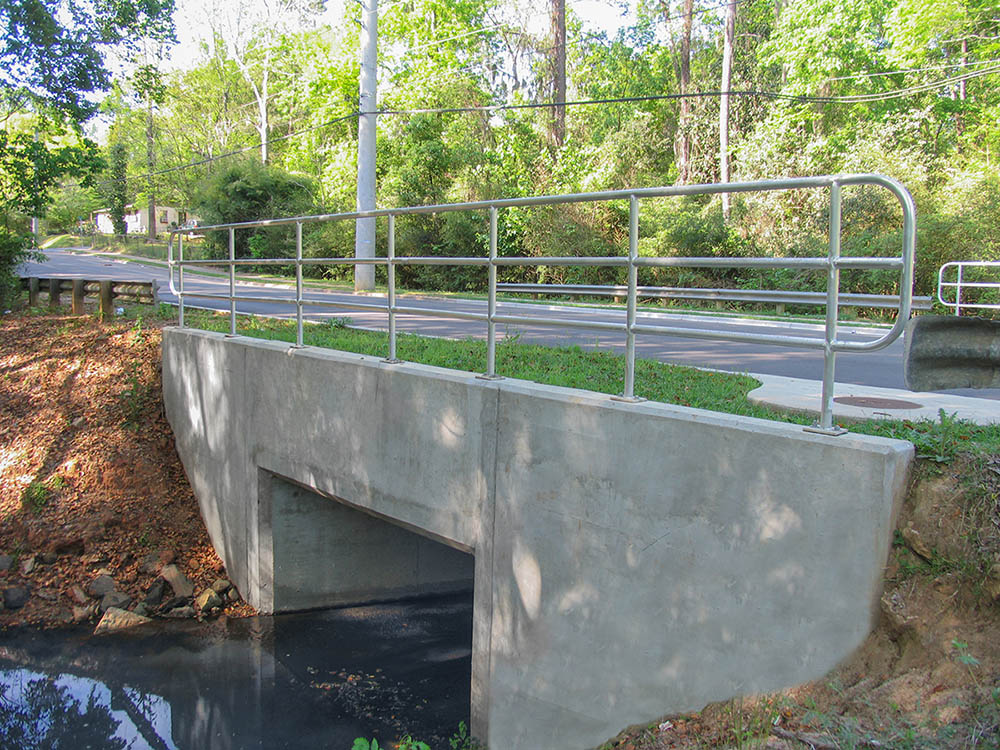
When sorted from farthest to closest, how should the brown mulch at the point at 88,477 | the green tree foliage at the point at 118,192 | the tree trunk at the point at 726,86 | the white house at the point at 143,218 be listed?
the white house at the point at 143,218
the green tree foliage at the point at 118,192
the tree trunk at the point at 726,86
the brown mulch at the point at 88,477

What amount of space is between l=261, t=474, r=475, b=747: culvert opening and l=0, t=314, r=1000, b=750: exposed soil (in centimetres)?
89

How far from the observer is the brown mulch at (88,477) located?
9.43m

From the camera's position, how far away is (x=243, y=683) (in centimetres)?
780

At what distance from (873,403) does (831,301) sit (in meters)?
2.05

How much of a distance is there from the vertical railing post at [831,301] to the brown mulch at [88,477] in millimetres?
7144

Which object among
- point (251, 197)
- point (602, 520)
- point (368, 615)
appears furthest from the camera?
point (251, 197)

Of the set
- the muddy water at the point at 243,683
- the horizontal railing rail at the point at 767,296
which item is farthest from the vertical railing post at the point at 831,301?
the muddy water at the point at 243,683

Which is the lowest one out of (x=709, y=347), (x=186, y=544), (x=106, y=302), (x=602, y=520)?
(x=186, y=544)

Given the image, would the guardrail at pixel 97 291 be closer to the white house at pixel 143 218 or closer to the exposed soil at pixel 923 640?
the exposed soil at pixel 923 640

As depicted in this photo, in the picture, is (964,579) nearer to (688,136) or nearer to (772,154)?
(772,154)

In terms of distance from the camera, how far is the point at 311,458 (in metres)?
7.88

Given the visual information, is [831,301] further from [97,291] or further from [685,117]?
[685,117]

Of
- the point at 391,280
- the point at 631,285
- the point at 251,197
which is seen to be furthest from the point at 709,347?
the point at 251,197

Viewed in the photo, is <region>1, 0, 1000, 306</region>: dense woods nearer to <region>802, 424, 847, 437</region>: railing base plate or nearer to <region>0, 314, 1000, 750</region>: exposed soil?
<region>0, 314, 1000, 750</region>: exposed soil
